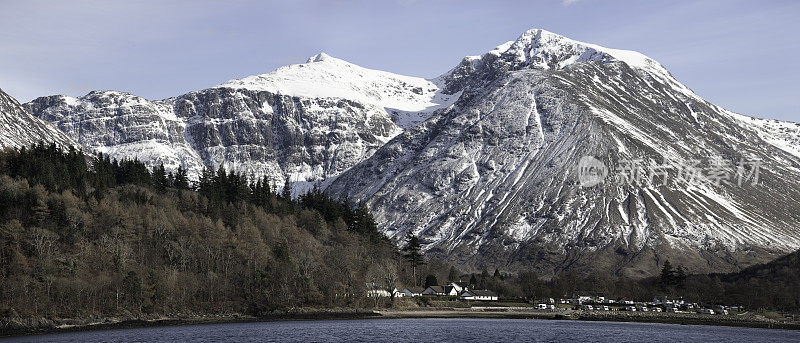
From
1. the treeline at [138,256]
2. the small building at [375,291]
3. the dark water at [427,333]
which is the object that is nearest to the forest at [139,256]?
the treeline at [138,256]

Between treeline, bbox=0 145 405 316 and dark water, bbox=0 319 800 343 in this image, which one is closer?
dark water, bbox=0 319 800 343

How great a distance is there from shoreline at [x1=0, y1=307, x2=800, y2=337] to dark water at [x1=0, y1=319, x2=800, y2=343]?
576cm

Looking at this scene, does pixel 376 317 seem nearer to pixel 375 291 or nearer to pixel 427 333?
pixel 375 291

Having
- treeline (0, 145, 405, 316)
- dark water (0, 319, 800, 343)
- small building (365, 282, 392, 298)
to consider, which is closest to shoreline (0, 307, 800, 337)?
treeline (0, 145, 405, 316)

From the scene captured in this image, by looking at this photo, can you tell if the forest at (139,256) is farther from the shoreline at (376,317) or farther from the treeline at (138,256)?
the shoreline at (376,317)

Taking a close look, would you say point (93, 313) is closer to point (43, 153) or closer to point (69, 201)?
point (69, 201)

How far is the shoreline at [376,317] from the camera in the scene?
135 m

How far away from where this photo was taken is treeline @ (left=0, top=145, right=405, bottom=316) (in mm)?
147875

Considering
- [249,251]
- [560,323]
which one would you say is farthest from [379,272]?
[560,323]

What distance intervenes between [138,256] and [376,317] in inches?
1958

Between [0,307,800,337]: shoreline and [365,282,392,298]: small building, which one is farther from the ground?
[365,282,392,298]: small building

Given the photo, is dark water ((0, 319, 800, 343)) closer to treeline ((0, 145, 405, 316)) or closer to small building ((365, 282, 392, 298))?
treeline ((0, 145, 405, 316))

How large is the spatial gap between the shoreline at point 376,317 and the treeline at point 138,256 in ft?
11.8

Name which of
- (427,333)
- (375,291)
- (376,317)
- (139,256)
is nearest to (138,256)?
(139,256)
